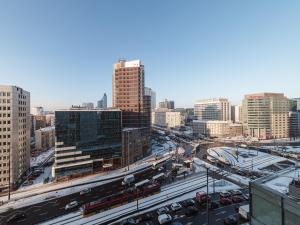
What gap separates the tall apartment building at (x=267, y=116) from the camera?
145 m

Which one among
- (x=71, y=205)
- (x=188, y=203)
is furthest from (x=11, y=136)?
(x=188, y=203)

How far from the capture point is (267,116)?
14512cm

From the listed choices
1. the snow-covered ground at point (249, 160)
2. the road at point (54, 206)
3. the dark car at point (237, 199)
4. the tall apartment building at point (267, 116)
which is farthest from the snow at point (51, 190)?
the tall apartment building at point (267, 116)

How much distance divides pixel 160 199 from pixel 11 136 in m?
47.0

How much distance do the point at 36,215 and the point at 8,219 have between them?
479 centimetres

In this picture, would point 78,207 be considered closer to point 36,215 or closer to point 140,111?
point 36,215

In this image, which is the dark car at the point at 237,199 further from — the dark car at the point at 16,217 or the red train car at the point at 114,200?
the dark car at the point at 16,217

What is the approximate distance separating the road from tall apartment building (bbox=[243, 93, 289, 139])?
415ft

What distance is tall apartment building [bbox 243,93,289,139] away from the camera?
475ft

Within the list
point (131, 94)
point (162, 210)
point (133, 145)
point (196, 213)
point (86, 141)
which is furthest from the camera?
point (131, 94)

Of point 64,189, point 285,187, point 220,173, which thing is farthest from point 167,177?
point 285,187

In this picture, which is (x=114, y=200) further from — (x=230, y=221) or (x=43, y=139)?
(x=43, y=139)

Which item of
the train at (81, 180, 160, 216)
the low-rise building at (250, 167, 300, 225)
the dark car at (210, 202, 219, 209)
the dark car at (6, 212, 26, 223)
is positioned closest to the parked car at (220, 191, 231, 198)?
the dark car at (210, 202, 219, 209)

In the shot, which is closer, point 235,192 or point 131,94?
point 235,192
